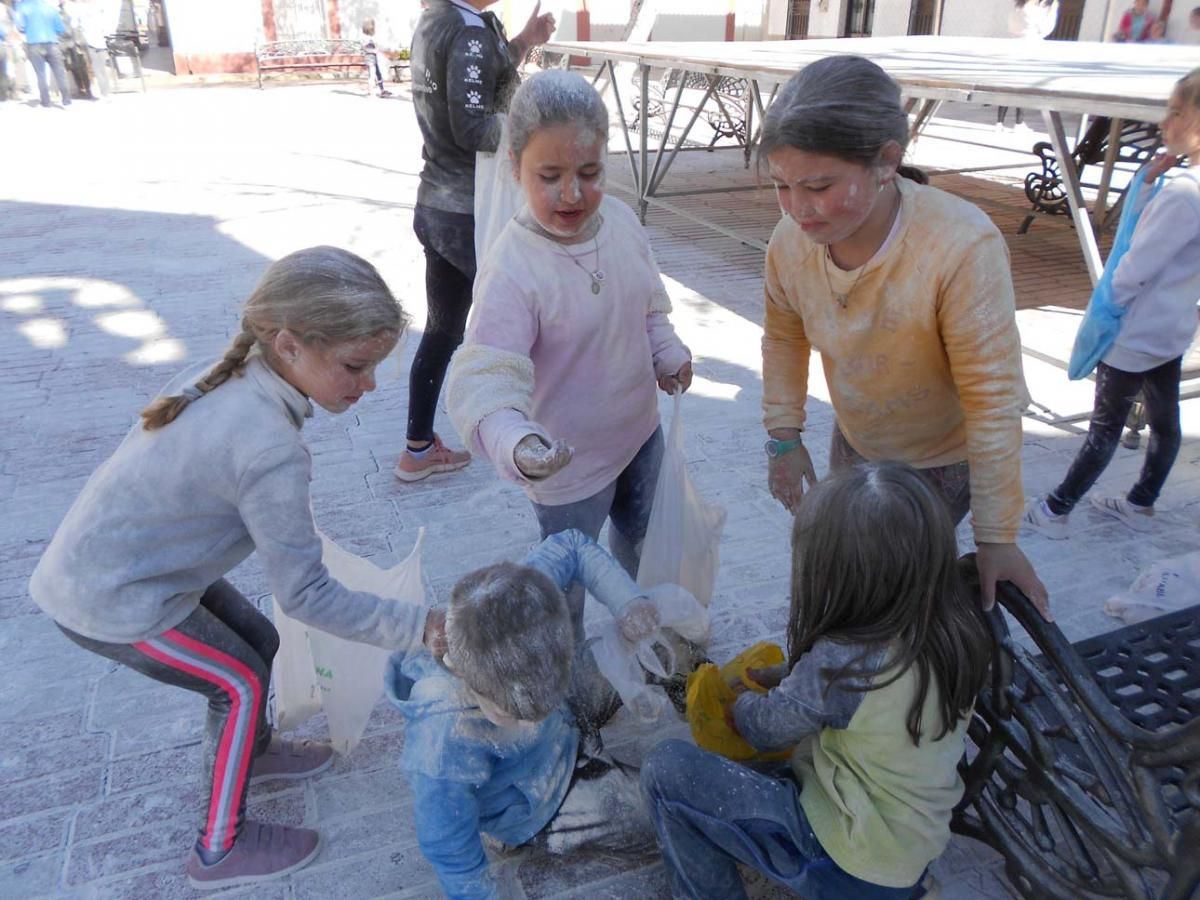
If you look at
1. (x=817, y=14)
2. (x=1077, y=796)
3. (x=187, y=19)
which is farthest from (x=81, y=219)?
(x=817, y=14)

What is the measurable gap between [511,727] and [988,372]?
1074mm

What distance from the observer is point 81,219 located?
7.59 metres

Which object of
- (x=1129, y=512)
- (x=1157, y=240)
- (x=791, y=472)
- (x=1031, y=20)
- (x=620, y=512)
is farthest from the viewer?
(x=1031, y=20)

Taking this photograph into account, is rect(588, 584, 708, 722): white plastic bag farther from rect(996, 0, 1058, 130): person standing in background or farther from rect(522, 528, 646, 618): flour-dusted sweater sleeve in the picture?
rect(996, 0, 1058, 130): person standing in background

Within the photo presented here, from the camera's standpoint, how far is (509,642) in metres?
1.49

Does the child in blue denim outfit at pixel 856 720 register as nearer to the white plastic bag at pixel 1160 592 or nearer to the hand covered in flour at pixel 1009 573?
the hand covered in flour at pixel 1009 573

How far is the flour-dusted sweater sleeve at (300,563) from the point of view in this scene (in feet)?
5.03

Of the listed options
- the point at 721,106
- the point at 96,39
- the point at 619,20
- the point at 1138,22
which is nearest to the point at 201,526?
the point at 721,106

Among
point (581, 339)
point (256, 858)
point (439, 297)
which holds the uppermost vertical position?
point (581, 339)

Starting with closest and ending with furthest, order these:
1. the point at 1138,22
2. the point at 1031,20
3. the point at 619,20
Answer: the point at 1031,20
the point at 1138,22
the point at 619,20

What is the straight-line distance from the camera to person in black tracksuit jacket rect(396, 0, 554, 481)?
294cm

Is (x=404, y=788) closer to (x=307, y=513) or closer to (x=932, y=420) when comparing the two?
(x=307, y=513)

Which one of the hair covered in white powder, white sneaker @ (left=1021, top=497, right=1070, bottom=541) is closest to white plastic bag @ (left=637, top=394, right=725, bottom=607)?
the hair covered in white powder

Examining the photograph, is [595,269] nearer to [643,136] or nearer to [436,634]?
[436,634]
